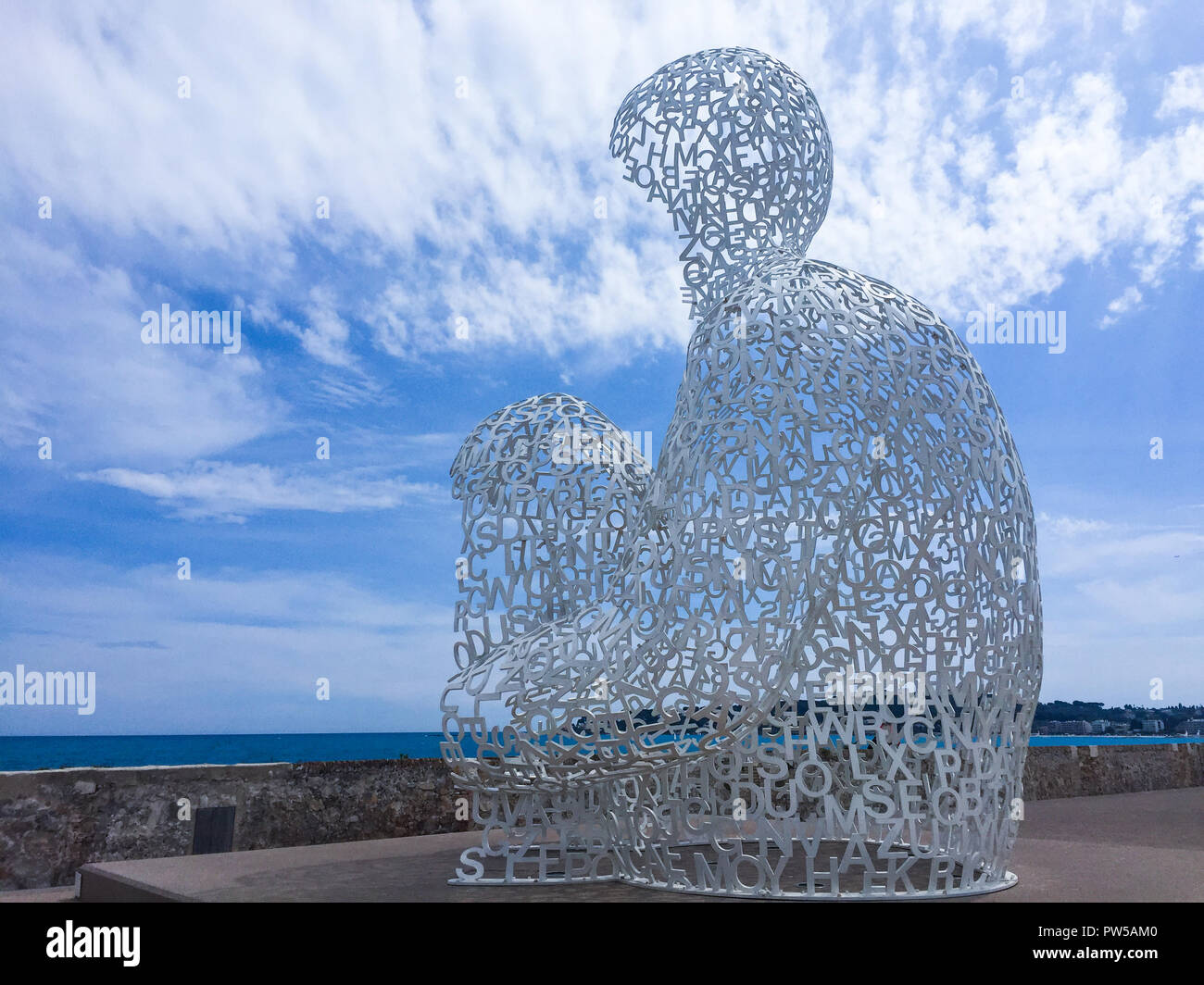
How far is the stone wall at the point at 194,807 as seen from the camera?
303 inches

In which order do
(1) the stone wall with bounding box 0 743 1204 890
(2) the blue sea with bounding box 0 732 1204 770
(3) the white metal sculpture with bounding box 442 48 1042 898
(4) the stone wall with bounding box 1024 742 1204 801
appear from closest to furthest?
1. (3) the white metal sculpture with bounding box 442 48 1042 898
2. (1) the stone wall with bounding box 0 743 1204 890
3. (4) the stone wall with bounding box 1024 742 1204 801
4. (2) the blue sea with bounding box 0 732 1204 770

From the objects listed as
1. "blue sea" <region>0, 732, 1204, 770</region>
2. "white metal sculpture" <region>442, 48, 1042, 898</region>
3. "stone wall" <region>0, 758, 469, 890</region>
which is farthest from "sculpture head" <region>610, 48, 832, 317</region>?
"blue sea" <region>0, 732, 1204, 770</region>

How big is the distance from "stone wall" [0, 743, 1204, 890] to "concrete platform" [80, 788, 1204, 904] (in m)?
0.23

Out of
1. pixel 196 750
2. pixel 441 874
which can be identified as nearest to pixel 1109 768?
pixel 441 874

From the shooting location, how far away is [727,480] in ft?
18.3

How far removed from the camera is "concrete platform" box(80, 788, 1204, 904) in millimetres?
5934

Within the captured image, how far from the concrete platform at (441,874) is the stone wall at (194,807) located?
0.76ft

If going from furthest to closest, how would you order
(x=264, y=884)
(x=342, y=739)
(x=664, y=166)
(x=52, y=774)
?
(x=342, y=739), (x=52, y=774), (x=664, y=166), (x=264, y=884)

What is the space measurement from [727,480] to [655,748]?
57.3 inches

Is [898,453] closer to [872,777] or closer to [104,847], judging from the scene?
[872,777]

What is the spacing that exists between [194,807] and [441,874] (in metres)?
2.47

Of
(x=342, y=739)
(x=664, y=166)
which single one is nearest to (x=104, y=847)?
(x=664, y=166)

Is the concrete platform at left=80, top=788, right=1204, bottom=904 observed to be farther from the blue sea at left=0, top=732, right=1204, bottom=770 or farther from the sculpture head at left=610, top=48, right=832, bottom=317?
the blue sea at left=0, top=732, right=1204, bottom=770
